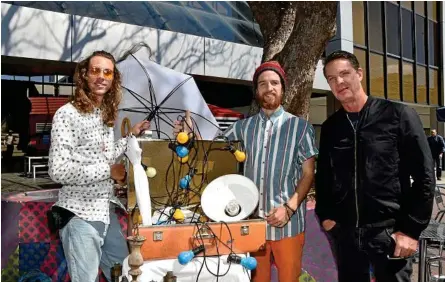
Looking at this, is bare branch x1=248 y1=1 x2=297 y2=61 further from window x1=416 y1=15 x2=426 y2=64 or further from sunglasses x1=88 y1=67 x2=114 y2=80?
window x1=416 y1=15 x2=426 y2=64

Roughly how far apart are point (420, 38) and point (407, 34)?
957 mm

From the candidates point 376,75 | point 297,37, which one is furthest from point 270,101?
point 376,75

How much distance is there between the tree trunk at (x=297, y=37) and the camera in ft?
16.0

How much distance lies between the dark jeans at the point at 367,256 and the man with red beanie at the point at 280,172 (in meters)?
0.30

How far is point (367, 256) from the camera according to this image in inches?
98.5

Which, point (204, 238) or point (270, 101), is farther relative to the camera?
point (270, 101)

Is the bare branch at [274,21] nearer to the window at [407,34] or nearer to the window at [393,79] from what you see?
the window at [393,79]

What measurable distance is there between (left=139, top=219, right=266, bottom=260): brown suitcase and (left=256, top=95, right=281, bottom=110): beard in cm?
73

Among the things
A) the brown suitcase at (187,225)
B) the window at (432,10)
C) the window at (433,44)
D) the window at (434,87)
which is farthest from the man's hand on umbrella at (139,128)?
the window at (432,10)

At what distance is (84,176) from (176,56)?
941cm

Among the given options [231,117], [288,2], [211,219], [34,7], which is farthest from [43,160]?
[211,219]

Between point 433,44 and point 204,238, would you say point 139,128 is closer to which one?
point 204,238

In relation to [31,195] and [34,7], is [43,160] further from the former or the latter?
[31,195]

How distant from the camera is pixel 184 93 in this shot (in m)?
3.85
